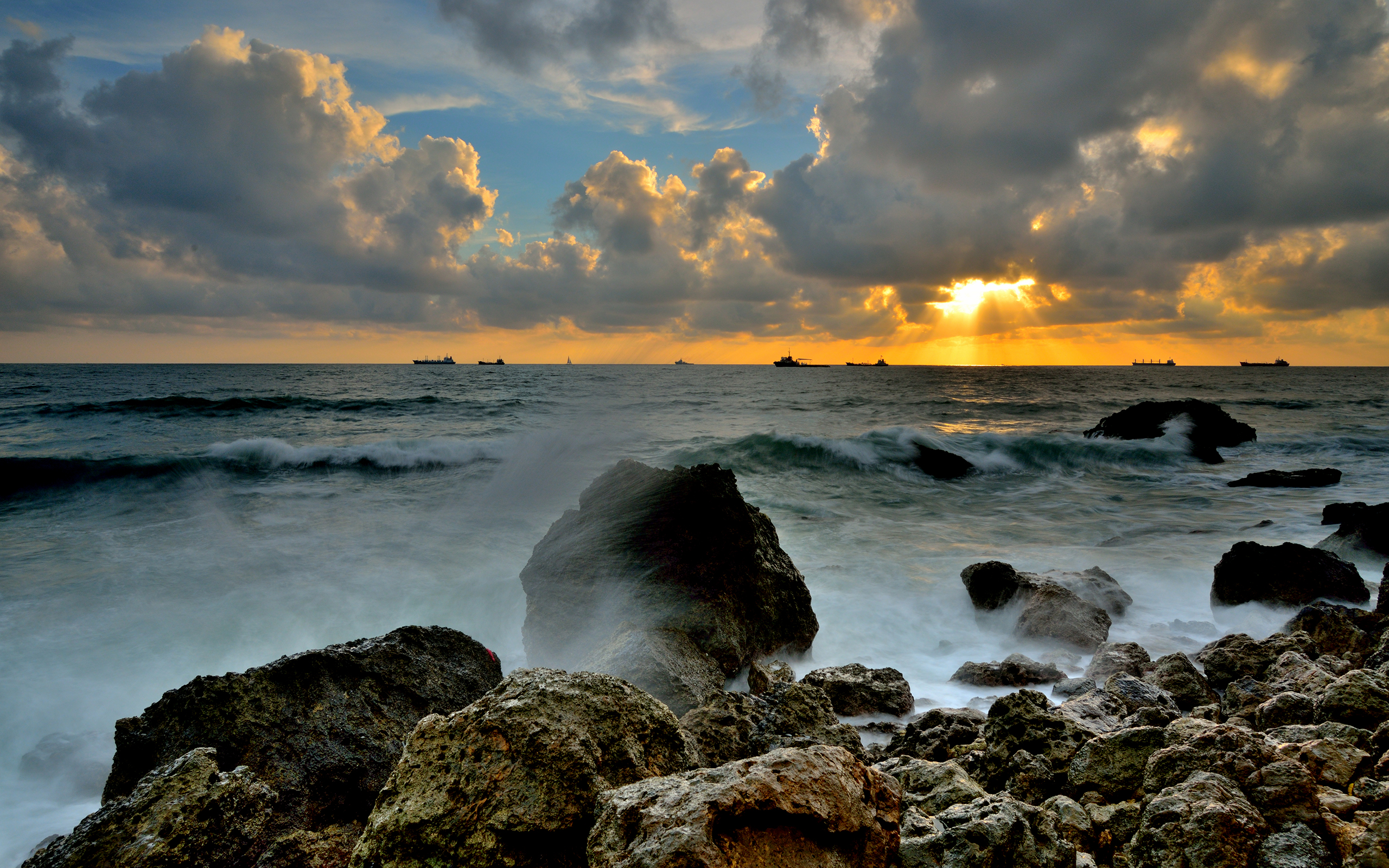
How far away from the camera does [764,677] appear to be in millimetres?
4844

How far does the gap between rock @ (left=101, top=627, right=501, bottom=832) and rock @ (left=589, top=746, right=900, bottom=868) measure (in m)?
1.62

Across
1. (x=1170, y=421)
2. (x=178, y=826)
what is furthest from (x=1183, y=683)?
(x=1170, y=421)

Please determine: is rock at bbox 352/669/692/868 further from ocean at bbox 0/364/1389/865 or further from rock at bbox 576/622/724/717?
ocean at bbox 0/364/1389/865

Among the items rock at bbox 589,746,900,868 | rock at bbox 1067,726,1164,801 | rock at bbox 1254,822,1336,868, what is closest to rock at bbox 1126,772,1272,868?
rock at bbox 1254,822,1336,868

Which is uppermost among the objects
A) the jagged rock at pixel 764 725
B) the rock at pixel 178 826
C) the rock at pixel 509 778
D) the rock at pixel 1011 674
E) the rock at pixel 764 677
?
the rock at pixel 509 778

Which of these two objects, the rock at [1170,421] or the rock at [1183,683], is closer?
the rock at [1183,683]

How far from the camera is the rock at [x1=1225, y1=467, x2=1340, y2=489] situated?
15336mm

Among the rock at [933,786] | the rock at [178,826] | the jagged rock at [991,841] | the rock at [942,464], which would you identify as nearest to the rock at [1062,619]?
the rock at [933,786]

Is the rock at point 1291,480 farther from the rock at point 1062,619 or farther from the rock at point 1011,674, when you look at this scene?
the rock at point 1011,674

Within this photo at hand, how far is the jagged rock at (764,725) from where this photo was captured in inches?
129

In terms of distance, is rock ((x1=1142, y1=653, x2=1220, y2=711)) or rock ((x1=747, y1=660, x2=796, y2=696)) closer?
rock ((x1=1142, y1=653, x2=1220, y2=711))

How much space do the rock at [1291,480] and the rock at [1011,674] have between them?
547 inches

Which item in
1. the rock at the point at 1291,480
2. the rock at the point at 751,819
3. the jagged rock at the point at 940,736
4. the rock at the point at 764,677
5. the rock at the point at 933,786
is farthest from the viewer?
the rock at the point at 1291,480

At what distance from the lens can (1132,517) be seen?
1282cm
